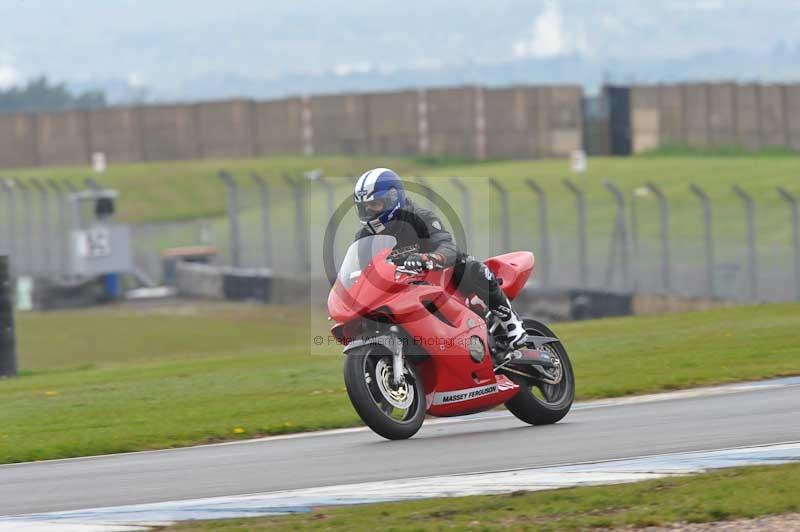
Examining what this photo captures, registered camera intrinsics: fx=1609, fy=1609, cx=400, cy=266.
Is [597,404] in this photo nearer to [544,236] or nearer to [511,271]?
[511,271]

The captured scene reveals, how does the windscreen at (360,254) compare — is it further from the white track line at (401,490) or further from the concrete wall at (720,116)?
the concrete wall at (720,116)

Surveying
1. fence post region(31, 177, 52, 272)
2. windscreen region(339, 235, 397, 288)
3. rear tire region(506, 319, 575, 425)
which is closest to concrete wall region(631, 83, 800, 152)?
fence post region(31, 177, 52, 272)

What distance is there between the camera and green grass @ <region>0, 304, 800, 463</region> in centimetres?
1202

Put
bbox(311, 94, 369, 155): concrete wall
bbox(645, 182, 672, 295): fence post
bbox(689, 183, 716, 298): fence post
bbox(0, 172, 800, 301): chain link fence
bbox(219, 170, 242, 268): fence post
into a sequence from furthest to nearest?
bbox(311, 94, 369, 155): concrete wall, bbox(219, 170, 242, 268): fence post, bbox(645, 182, 672, 295): fence post, bbox(689, 183, 716, 298): fence post, bbox(0, 172, 800, 301): chain link fence

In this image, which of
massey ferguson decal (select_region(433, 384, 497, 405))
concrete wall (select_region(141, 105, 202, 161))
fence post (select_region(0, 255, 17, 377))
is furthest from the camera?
concrete wall (select_region(141, 105, 202, 161))

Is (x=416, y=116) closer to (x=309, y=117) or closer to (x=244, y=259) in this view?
(x=309, y=117)

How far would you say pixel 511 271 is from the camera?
38.0 ft

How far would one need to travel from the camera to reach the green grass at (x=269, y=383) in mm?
12023

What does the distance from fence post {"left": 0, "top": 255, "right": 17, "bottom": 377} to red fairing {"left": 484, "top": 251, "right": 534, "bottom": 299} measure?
8.17 m

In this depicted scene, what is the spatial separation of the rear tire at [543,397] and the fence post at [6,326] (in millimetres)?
8393

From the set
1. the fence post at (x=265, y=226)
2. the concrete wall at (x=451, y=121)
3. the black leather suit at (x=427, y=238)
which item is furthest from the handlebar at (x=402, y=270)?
the concrete wall at (x=451, y=121)

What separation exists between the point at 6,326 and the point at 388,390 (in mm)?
8891

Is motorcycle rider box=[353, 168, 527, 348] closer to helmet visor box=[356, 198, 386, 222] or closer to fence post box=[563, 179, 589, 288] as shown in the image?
helmet visor box=[356, 198, 386, 222]

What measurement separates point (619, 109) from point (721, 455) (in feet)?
185
